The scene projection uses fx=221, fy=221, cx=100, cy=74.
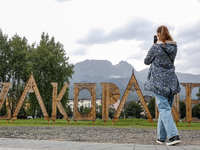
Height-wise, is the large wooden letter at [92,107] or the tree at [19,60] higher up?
the tree at [19,60]

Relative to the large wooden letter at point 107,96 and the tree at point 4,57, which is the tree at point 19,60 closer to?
the tree at point 4,57

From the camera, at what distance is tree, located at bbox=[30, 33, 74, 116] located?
1458 inches

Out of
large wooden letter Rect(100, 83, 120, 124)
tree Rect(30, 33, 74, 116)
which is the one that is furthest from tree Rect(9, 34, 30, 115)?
large wooden letter Rect(100, 83, 120, 124)

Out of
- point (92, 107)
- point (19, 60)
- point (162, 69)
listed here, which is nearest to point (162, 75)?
point (162, 69)

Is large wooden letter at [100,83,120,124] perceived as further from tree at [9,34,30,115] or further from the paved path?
tree at [9,34,30,115]

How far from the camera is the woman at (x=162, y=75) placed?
5.58m

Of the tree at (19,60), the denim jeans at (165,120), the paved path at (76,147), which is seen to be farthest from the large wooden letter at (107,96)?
the tree at (19,60)

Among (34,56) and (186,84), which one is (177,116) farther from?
(34,56)

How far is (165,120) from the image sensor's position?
5363mm

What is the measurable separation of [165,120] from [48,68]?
3405 centimetres

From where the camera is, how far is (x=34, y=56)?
37.4 metres

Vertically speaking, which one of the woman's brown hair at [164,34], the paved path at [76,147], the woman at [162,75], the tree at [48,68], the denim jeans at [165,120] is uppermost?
the tree at [48,68]

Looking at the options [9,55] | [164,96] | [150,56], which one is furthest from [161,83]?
[9,55]

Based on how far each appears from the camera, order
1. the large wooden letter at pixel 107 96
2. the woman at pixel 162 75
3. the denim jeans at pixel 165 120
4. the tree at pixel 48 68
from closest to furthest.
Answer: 1. the denim jeans at pixel 165 120
2. the woman at pixel 162 75
3. the large wooden letter at pixel 107 96
4. the tree at pixel 48 68
